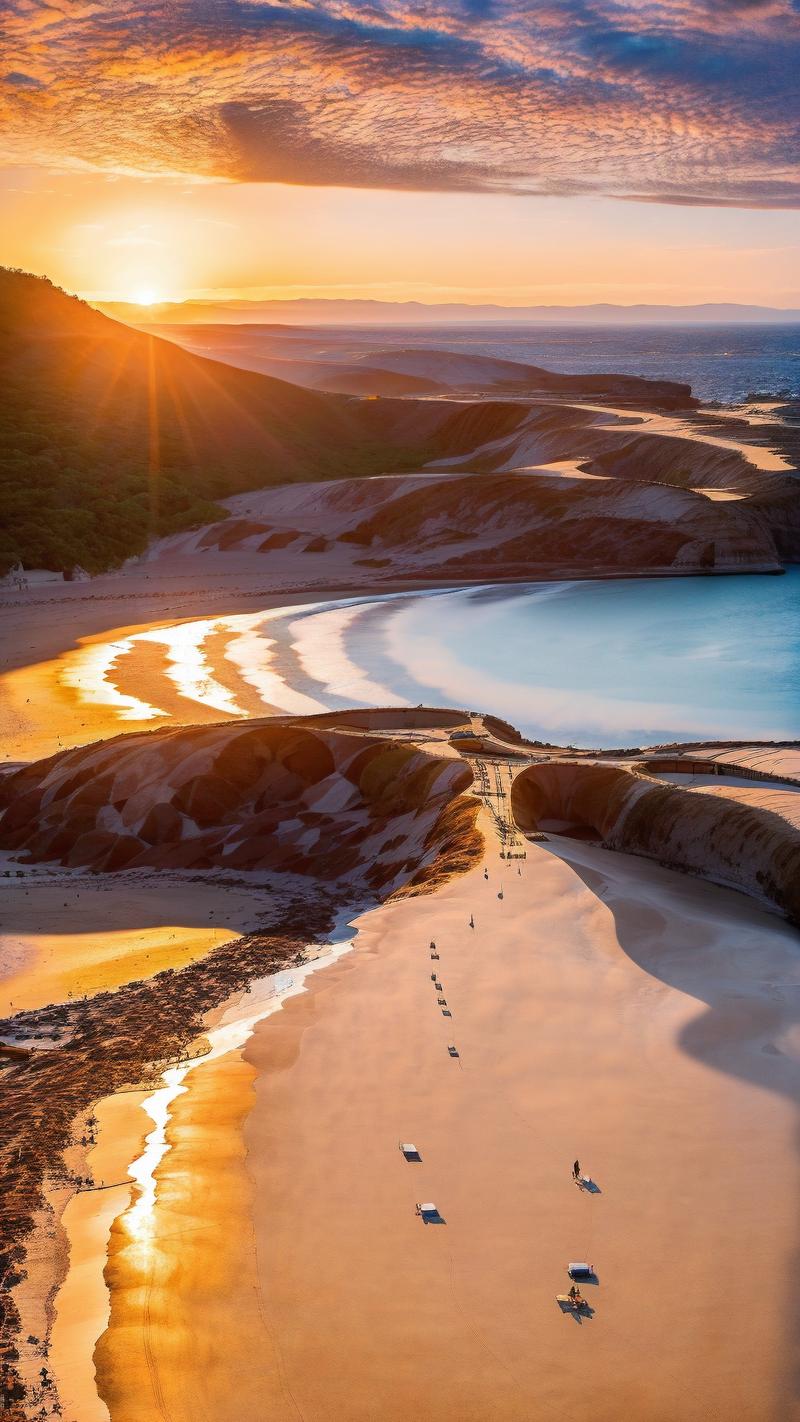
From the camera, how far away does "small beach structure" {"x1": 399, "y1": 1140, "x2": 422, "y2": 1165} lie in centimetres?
1429

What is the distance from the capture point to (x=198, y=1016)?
66.3ft

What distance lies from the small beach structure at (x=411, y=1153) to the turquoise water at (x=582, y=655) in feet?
98.7

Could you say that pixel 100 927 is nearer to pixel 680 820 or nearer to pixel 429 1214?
pixel 680 820

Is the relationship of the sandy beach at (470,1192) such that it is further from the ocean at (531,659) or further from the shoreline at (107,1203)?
the ocean at (531,659)

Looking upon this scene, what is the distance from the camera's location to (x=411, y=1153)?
47.2 ft

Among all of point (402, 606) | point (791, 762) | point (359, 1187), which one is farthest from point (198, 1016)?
point (402, 606)

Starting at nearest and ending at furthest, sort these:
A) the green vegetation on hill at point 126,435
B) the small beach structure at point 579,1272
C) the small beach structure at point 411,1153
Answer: the small beach structure at point 579,1272 < the small beach structure at point 411,1153 < the green vegetation on hill at point 126,435

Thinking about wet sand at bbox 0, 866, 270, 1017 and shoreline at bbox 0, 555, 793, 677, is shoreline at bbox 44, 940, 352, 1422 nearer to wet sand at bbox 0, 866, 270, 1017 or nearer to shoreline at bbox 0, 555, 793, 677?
wet sand at bbox 0, 866, 270, 1017

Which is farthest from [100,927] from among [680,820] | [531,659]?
[531,659]

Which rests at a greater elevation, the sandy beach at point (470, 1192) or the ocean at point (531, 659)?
the sandy beach at point (470, 1192)

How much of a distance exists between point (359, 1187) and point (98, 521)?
77072mm

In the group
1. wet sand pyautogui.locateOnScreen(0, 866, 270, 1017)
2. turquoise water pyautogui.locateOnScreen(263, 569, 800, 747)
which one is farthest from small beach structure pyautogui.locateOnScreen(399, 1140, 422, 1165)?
turquoise water pyautogui.locateOnScreen(263, 569, 800, 747)

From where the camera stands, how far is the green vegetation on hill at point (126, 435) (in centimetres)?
8619

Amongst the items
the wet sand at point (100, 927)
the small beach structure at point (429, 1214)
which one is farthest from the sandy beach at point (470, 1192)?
the wet sand at point (100, 927)
